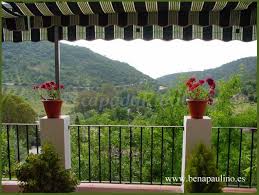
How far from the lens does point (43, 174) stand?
3.49 meters

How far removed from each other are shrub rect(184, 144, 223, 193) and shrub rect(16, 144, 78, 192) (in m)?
1.52

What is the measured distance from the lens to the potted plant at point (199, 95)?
390cm

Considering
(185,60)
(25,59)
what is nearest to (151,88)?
(185,60)

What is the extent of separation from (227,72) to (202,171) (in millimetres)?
3408

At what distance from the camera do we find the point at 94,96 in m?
6.08

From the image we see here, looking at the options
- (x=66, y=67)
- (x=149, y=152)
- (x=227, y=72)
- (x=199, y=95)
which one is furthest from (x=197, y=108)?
(x=66, y=67)

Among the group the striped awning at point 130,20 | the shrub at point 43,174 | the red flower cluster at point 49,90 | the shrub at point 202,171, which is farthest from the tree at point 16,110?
the shrub at point 202,171

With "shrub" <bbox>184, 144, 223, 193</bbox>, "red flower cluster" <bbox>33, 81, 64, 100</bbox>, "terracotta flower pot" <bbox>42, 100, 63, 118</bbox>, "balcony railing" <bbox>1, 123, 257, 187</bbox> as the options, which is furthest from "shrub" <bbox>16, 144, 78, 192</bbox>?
"balcony railing" <bbox>1, 123, 257, 187</bbox>

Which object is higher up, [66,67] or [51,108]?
[66,67]

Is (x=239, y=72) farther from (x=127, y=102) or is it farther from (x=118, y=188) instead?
(x=118, y=188)

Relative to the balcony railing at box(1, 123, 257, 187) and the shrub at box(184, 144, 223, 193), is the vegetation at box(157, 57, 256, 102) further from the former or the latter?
the shrub at box(184, 144, 223, 193)

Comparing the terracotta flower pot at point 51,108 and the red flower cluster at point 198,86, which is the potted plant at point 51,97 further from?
the red flower cluster at point 198,86

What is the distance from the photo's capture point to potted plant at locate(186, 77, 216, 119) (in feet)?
12.8

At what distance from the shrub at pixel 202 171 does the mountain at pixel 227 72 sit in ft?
8.43
